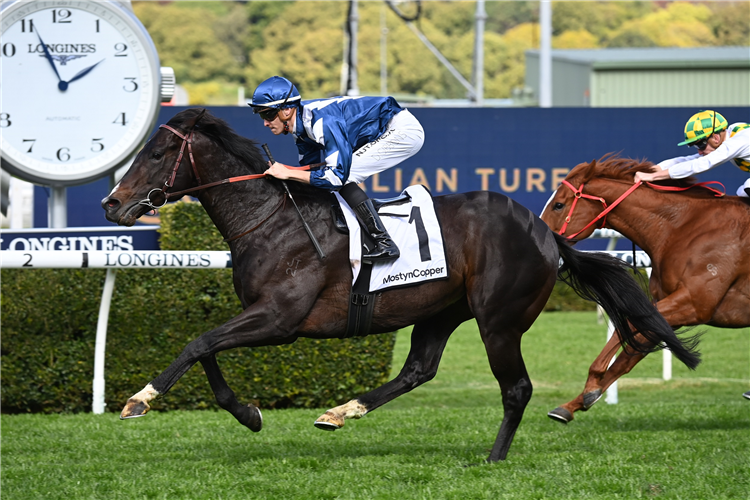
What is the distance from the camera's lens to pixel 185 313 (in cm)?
589

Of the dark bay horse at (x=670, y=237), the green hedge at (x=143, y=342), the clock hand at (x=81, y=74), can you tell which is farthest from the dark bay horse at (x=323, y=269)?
the clock hand at (x=81, y=74)

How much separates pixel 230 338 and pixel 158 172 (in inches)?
31.6

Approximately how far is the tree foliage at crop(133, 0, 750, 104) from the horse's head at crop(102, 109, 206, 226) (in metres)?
57.9

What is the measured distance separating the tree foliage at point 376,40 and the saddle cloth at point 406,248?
57.7 m

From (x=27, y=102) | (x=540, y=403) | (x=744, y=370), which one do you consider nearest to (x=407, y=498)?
(x=540, y=403)

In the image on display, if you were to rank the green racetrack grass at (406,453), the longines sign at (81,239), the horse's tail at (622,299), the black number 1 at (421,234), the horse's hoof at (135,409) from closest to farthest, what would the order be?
1. the horse's hoof at (135,409)
2. the green racetrack grass at (406,453)
3. the black number 1 at (421,234)
4. the horse's tail at (622,299)
5. the longines sign at (81,239)

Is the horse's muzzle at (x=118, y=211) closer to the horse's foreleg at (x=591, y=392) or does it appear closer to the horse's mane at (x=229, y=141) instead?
the horse's mane at (x=229, y=141)

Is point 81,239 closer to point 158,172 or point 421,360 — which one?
point 158,172

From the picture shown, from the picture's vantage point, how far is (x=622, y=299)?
15.4 feet

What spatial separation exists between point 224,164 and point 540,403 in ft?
10.2

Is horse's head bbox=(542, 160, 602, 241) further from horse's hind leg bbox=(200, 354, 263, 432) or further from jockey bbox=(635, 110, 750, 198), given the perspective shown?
horse's hind leg bbox=(200, 354, 263, 432)

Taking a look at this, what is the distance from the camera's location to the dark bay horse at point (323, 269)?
420 cm

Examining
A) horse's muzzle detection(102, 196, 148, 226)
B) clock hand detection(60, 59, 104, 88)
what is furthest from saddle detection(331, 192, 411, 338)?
clock hand detection(60, 59, 104, 88)

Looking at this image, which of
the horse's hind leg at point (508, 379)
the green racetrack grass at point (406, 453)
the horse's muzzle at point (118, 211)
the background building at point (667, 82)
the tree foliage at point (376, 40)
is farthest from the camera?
the tree foliage at point (376, 40)
